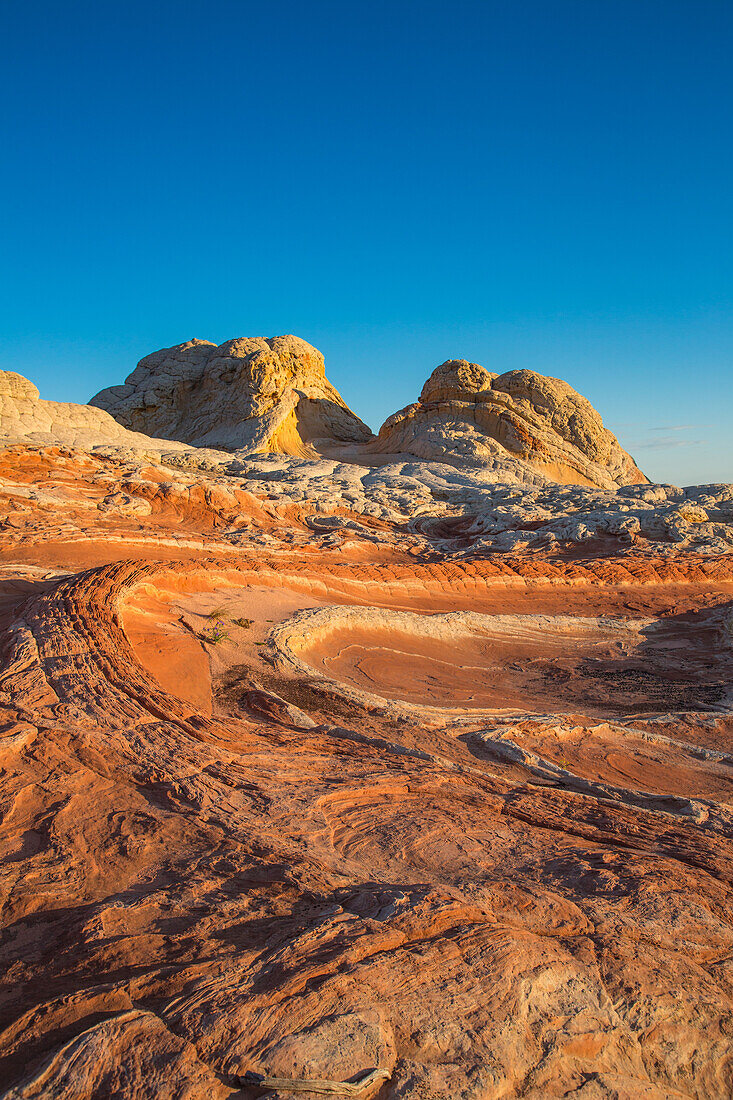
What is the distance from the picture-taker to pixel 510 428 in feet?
92.7

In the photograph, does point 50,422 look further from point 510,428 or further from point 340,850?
point 340,850

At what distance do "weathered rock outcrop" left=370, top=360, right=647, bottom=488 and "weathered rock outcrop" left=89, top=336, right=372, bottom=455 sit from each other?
427cm

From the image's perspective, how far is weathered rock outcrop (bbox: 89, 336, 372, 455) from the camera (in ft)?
99.6

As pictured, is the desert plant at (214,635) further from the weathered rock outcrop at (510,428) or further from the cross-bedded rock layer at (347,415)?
the weathered rock outcrop at (510,428)

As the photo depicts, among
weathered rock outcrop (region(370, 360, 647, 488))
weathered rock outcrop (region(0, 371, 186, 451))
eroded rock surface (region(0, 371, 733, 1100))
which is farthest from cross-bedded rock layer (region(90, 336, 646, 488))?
eroded rock surface (region(0, 371, 733, 1100))

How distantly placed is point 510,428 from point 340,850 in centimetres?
2717

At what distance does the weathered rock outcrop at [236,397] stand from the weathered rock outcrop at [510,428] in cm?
427

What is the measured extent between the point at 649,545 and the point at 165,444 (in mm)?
16761

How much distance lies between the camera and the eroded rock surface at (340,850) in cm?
183

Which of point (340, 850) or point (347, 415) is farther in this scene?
point (347, 415)

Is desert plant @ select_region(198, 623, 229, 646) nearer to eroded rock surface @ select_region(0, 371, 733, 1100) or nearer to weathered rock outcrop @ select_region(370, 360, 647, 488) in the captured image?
eroded rock surface @ select_region(0, 371, 733, 1100)

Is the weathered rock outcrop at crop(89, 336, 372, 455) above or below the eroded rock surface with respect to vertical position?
Answer: above

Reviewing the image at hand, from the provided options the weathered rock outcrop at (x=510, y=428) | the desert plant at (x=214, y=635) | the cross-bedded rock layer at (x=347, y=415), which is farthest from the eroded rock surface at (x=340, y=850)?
the weathered rock outcrop at (x=510, y=428)

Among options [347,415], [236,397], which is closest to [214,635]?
[236,397]
